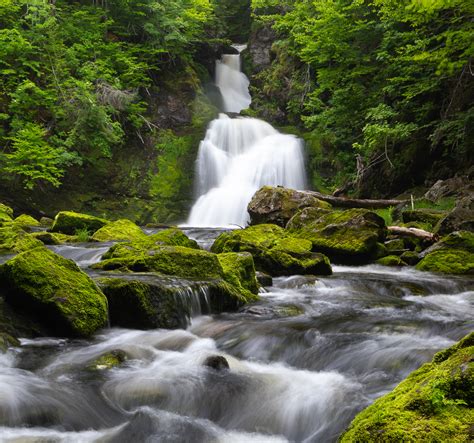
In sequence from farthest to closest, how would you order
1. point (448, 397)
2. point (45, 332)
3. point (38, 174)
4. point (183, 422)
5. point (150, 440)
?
point (38, 174) → point (45, 332) → point (183, 422) → point (150, 440) → point (448, 397)

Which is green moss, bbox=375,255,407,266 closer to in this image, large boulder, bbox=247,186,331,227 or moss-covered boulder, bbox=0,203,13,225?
large boulder, bbox=247,186,331,227

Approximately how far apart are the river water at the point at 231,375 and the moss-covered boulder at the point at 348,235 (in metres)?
3.74

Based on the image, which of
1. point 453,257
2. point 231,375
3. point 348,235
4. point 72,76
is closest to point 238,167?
point 72,76

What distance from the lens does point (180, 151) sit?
23.3 m

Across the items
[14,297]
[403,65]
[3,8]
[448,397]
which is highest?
[3,8]

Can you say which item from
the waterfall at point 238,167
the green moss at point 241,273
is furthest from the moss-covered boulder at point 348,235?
the waterfall at point 238,167

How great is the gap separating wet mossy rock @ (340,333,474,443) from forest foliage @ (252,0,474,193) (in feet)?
37.5

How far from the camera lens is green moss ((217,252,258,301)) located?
7.35m

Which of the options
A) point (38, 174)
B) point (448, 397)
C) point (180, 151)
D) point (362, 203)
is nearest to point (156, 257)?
point (448, 397)

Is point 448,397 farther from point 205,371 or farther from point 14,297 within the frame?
point 14,297

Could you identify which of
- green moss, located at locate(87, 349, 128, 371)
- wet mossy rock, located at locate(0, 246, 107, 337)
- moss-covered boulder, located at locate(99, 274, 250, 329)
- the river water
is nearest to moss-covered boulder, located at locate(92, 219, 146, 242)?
moss-covered boulder, located at locate(99, 274, 250, 329)

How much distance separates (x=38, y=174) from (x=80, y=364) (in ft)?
46.6

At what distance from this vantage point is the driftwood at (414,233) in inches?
434

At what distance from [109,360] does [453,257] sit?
760 centimetres
